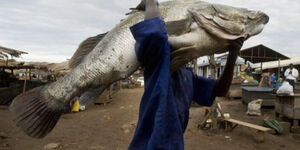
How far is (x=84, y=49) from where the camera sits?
212 cm

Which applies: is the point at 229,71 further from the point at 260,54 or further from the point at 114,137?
the point at 260,54

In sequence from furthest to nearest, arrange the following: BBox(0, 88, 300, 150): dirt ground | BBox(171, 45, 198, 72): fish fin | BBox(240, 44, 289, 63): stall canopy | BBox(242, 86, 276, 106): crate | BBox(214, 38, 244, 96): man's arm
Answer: BBox(240, 44, 289, 63): stall canopy
BBox(242, 86, 276, 106): crate
BBox(0, 88, 300, 150): dirt ground
BBox(214, 38, 244, 96): man's arm
BBox(171, 45, 198, 72): fish fin

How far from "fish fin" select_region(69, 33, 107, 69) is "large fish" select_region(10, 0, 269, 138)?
43mm

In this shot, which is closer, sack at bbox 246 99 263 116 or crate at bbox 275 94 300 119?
crate at bbox 275 94 300 119

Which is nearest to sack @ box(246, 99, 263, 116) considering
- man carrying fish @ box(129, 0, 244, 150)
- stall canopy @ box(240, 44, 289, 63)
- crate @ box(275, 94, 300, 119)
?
crate @ box(275, 94, 300, 119)

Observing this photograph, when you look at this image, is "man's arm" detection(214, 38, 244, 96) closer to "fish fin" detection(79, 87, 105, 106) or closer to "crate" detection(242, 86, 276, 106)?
"fish fin" detection(79, 87, 105, 106)

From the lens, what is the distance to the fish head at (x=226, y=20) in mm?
1829

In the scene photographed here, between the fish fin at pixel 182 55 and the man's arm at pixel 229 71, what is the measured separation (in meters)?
0.28

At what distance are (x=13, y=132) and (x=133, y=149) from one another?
794 centimetres

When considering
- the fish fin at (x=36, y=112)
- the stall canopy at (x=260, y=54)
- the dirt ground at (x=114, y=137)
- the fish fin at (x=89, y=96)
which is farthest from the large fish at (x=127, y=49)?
the stall canopy at (x=260, y=54)

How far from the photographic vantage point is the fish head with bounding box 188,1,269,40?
6.00 ft

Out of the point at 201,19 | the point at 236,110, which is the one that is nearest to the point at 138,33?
the point at 201,19

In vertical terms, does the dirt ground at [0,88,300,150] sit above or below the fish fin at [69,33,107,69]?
below

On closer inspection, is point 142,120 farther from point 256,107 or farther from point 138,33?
point 256,107
